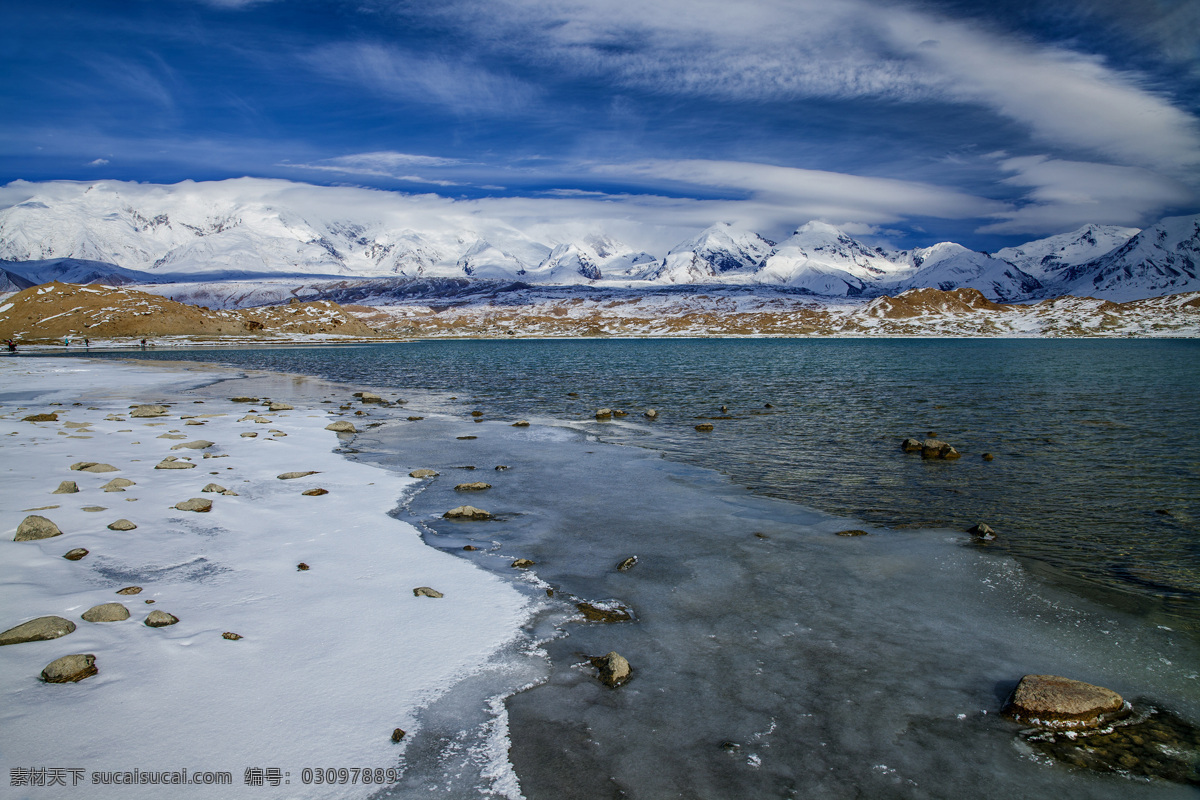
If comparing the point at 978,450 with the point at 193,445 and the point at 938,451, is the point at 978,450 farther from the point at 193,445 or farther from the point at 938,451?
the point at 193,445

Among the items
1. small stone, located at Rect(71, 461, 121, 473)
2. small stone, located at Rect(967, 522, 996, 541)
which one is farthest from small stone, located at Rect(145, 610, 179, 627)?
small stone, located at Rect(967, 522, 996, 541)

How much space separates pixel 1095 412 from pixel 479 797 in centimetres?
4033

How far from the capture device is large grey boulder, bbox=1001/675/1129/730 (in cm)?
719

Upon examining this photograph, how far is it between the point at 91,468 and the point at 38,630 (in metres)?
10.2

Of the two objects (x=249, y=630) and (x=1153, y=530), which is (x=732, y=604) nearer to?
(x=249, y=630)

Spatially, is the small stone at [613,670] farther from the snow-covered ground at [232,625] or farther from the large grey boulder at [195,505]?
the large grey boulder at [195,505]

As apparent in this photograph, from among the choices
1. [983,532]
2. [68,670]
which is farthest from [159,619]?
[983,532]

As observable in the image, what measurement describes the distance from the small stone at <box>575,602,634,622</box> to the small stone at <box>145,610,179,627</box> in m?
5.82

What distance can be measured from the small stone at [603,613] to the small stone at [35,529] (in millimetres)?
9526

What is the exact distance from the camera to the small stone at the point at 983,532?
542 inches

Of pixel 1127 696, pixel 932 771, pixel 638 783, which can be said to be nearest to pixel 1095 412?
pixel 1127 696

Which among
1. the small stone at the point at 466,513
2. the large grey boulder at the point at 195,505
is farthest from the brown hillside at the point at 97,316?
the small stone at the point at 466,513

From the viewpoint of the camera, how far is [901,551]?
12961 millimetres

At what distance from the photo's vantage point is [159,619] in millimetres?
8320
